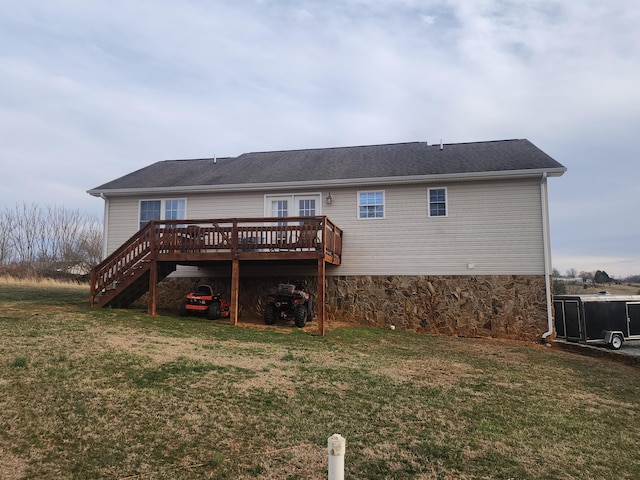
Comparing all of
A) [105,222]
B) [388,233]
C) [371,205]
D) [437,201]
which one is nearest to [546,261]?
[437,201]

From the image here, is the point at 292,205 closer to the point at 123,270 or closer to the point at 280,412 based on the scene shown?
the point at 123,270

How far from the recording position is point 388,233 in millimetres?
14258

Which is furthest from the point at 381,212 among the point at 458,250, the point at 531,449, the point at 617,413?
the point at 531,449

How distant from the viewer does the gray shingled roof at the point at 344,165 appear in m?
14.0

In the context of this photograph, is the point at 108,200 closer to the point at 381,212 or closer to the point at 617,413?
the point at 381,212

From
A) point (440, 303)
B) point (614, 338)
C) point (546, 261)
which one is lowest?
point (614, 338)

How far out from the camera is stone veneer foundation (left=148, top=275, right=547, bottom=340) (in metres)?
13.3

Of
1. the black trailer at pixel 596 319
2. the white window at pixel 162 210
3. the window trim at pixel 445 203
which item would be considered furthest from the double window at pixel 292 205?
the black trailer at pixel 596 319

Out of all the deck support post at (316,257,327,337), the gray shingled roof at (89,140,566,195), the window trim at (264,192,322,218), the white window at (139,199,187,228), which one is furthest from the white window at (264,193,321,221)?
the deck support post at (316,257,327,337)

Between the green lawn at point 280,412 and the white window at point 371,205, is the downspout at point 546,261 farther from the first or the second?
the white window at point 371,205

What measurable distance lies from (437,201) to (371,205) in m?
2.13

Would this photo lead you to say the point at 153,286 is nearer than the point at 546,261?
Yes

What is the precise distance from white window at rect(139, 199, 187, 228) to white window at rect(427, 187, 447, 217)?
8469mm

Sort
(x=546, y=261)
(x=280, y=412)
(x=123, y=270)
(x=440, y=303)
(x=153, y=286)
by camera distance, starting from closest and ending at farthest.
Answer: (x=280, y=412) < (x=153, y=286) < (x=123, y=270) < (x=546, y=261) < (x=440, y=303)
